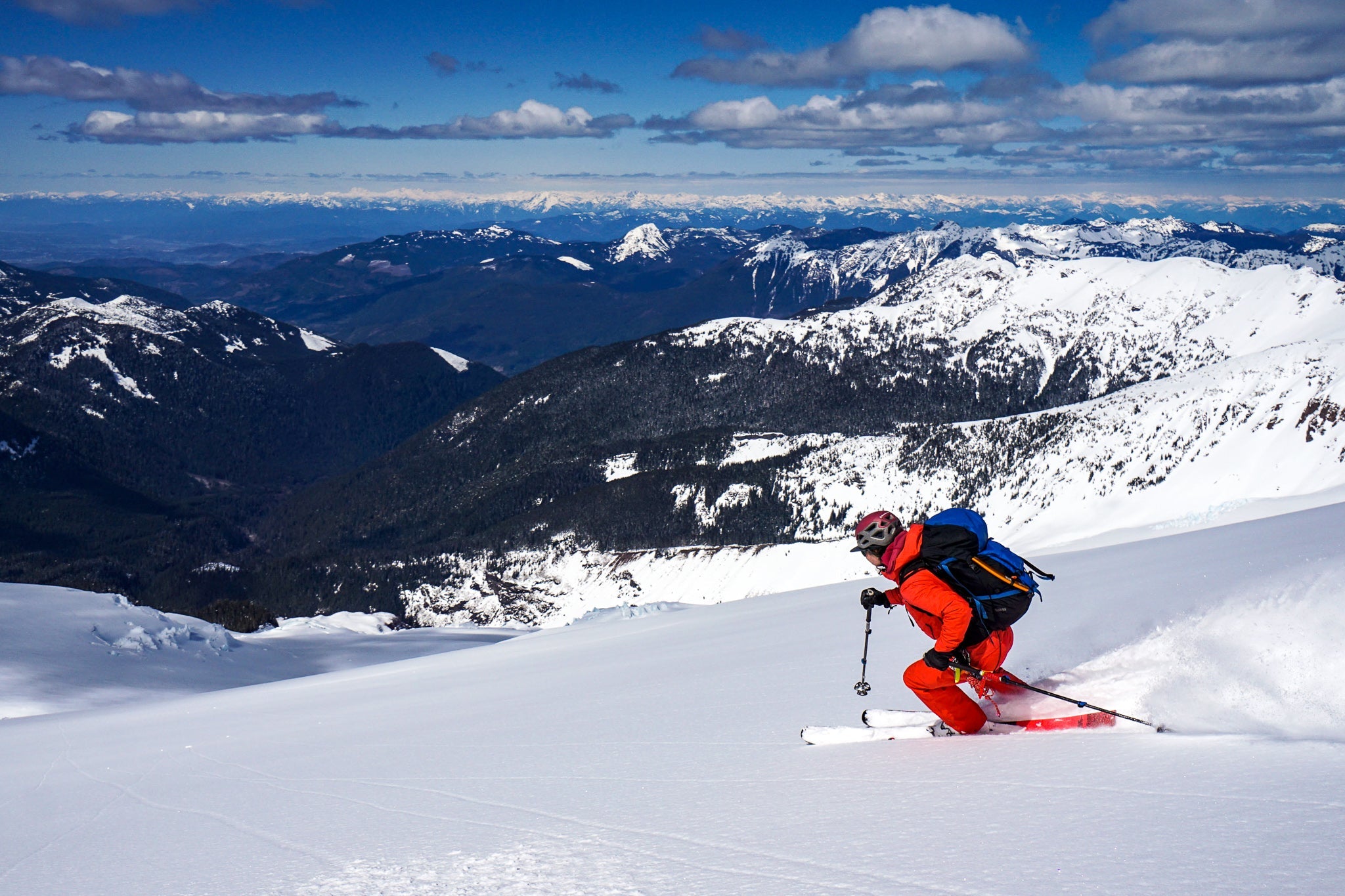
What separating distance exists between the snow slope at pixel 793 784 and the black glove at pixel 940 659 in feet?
2.40

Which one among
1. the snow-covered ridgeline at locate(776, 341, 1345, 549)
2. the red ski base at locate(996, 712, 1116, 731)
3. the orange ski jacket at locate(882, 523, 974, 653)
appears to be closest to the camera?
the red ski base at locate(996, 712, 1116, 731)

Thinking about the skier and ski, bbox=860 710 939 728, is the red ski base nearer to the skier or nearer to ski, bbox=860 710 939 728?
the skier

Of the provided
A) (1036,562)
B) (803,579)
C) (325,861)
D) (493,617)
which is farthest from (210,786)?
(493,617)

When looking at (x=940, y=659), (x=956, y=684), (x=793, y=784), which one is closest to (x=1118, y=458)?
(x=956, y=684)

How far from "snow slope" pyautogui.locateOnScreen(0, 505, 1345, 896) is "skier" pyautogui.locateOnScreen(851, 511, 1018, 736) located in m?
0.40

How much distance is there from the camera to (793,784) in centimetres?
677

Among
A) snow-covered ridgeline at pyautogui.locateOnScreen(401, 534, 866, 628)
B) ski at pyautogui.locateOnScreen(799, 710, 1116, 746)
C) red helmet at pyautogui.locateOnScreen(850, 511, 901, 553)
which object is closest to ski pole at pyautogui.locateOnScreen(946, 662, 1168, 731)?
ski at pyautogui.locateOnScreen(799, 710, 1116, 746)

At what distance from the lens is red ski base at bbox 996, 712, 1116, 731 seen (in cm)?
735

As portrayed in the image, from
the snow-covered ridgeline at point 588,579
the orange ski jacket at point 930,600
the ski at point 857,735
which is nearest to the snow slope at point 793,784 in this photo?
the ski at point 857,735

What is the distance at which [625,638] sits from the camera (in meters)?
22.1

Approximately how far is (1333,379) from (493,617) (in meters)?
125

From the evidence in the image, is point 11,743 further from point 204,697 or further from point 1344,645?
point 1344,645

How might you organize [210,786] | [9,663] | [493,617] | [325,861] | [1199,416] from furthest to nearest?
[493,617], [1199,416], [9,663], [210,786], [325,861]

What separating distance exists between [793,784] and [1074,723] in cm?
276
